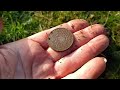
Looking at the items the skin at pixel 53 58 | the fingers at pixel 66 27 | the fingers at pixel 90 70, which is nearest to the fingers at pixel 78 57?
the skin at pixel 53 58

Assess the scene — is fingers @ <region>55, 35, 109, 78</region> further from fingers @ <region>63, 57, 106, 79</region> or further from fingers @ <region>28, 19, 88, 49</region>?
fingers @ <region>28, 19, 88, 49</region>

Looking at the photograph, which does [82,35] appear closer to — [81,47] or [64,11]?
[81,47]

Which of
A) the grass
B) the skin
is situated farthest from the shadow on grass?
the skin

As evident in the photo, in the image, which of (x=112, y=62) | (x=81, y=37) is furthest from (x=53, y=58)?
(x=112, y=62)

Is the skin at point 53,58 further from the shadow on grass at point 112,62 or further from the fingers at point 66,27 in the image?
the shadow on grass at point 112,62
